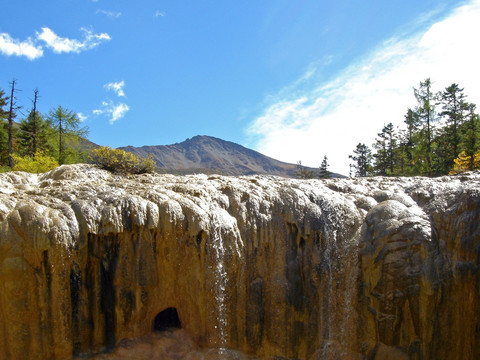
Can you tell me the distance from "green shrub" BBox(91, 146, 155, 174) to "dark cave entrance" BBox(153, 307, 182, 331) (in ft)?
17.9

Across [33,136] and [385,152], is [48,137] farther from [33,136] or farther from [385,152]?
[385,152]

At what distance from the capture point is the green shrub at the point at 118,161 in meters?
13.5

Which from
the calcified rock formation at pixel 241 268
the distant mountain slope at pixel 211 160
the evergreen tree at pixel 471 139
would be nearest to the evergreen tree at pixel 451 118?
the evergreen tree at pixel 471 139

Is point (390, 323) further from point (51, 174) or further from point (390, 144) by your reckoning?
point (390, 144)

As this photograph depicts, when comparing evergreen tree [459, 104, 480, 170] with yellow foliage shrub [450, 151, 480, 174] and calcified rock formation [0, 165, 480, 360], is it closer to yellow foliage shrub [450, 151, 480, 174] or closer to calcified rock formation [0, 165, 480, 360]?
yellow foliage shrub [450, 151, 480, 174]

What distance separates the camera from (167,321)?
10.9 meters

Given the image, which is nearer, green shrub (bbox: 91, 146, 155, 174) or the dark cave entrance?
the dark cave entrance

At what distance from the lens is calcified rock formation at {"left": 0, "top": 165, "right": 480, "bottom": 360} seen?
870cm

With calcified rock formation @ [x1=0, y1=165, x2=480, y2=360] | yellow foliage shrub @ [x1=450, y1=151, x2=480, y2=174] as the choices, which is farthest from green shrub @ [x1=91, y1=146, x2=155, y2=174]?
yellow foliage shrub @ [x1=450, y1=151, x2=480, y2=174]

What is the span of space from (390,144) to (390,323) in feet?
145

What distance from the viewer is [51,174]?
12398 mm

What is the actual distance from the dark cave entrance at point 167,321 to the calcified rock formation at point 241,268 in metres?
0.07

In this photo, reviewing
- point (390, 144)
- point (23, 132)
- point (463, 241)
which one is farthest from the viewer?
point (390, 144)

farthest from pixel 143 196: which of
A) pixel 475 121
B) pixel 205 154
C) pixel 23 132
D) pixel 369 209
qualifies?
pixel 205 154
